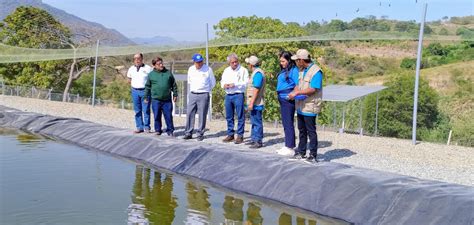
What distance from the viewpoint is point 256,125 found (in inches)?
321

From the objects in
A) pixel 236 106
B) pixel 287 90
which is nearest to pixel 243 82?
→ pixel 236 106

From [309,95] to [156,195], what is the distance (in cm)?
193

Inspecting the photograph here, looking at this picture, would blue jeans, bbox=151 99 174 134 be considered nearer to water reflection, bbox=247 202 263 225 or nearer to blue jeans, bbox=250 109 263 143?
blue jeans, bbox=250 109 263 143

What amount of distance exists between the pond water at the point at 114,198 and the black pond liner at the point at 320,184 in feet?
0.50

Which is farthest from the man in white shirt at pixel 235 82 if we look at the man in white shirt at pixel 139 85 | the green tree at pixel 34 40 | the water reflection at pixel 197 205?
the green tree at pixel 34 40

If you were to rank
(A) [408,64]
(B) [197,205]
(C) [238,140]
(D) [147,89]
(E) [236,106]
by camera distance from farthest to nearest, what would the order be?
(A) [408,64]
(D) [147,89]
(C) [238,140]
(E) [236,106]
(B) [197,205]

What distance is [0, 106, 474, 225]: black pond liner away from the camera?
4621 mm

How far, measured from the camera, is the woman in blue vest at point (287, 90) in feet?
22.9

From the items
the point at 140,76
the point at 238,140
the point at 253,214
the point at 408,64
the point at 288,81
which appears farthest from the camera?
Answer: the point at 408,64

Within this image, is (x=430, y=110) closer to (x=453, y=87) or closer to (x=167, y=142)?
(x=453, y=87)

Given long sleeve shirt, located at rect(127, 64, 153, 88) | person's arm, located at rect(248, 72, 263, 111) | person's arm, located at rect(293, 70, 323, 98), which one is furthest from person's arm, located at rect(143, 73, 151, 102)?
person's arm, located at rect(293, 70, 323, 98)

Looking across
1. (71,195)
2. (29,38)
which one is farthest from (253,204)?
(29,38)

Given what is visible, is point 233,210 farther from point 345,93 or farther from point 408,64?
point 408,64

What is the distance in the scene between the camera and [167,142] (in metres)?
7.77
